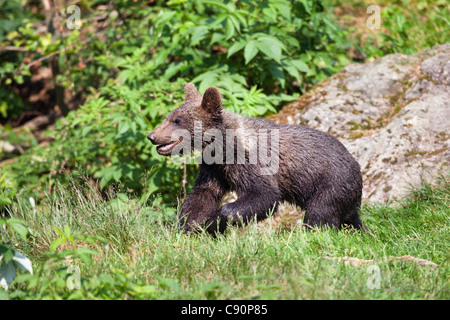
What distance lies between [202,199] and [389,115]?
9.76 feet

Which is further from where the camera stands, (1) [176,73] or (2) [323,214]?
(1) [176,73]

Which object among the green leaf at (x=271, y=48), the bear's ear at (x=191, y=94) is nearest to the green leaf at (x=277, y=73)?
the green leaf at (x=271, y=48)

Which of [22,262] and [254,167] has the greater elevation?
[22,262]

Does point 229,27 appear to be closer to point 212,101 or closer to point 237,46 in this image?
point 237,46

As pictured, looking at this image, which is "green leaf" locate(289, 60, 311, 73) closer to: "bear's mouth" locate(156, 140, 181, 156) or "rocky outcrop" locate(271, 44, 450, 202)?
"rocky outcrop" locate(271, 44, 450, 202)

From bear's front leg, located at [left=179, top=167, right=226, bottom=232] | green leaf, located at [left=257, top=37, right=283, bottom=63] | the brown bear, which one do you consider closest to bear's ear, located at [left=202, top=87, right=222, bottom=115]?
the brown bear

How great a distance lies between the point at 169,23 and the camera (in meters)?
6.77

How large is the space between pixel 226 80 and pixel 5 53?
6068 millimetres

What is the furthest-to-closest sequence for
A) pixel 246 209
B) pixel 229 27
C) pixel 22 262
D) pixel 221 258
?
pixel 229 27
pixel 246 209
pixel 221 258
pixel 22 262

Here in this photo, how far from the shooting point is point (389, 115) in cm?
659

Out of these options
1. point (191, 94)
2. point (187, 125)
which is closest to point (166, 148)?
point (187, 125)

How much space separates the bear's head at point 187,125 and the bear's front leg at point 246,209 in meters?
0.66
